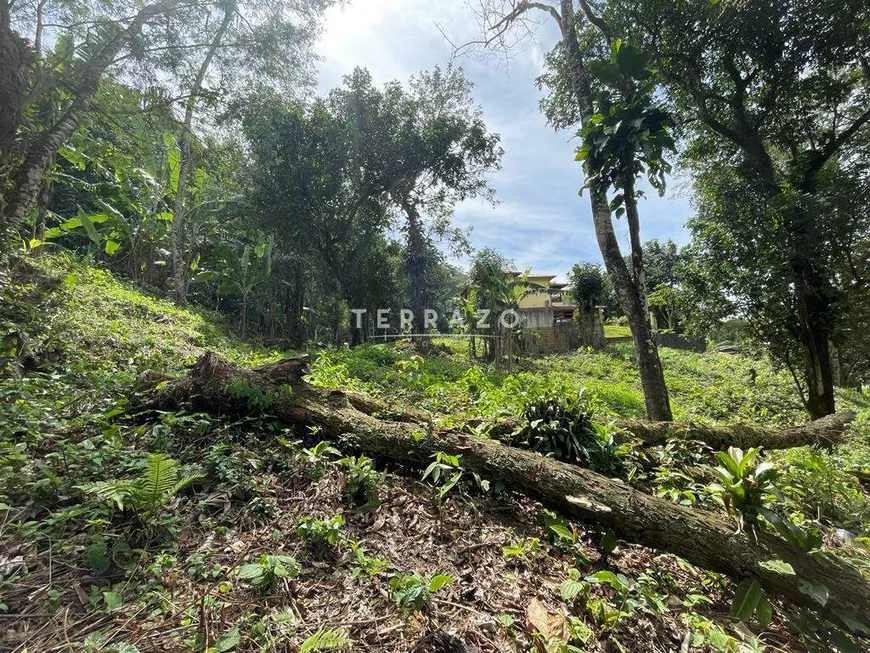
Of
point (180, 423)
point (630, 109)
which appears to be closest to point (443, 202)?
point (630, 109)

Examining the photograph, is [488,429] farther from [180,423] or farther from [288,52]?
[288,52]

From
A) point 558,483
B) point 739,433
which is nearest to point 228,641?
point 558,483

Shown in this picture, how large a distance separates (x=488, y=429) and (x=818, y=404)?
687 centimetres

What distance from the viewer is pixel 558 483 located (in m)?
2.36

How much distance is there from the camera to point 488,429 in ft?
10.6

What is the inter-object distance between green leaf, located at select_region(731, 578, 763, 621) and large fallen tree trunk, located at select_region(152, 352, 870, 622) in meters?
0.07

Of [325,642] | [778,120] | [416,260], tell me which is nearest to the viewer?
[325,642]

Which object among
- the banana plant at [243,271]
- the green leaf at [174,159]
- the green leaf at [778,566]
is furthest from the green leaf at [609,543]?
the banana plant at [243,271]

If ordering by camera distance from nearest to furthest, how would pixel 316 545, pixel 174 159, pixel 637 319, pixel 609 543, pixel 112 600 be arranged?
pixel 112 600 < pixel 316 545 < pixel 609 543 < pixel 637 319 < pixel 174 159

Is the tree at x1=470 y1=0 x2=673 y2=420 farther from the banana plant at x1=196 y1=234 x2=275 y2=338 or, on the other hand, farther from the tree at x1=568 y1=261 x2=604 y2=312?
the tree at x1=568 y1=261 x2=604 y2=312

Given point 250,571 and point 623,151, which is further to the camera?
point 623,151

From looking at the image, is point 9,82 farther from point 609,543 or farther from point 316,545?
point 609,543

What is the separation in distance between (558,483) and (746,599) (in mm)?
992

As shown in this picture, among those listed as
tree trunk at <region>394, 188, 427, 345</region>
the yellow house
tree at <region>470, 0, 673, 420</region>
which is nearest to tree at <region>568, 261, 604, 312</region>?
the yellow house
